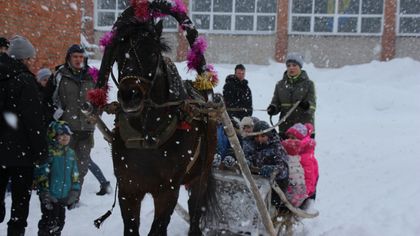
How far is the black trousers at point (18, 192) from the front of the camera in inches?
183

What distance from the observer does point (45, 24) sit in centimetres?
962

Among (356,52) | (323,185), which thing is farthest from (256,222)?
(356,52)

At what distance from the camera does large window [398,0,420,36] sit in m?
22.4

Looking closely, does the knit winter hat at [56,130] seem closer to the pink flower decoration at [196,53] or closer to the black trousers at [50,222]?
the black trousers at [50,222]

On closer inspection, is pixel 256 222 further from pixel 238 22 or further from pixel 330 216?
pixel 238 22

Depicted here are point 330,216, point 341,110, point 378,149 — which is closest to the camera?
point 330,216

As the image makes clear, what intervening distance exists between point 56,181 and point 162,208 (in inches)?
64.0

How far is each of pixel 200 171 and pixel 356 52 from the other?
19169mm

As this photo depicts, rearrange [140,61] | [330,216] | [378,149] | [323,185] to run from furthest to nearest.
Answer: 1. [378,149]
2. [323,185]
3. [330,216]
4. [140,61]

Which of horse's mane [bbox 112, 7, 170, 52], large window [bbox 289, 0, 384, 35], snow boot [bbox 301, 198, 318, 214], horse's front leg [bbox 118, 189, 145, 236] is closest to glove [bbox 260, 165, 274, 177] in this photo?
snow boot [bbox 301, 198, 318, 214]

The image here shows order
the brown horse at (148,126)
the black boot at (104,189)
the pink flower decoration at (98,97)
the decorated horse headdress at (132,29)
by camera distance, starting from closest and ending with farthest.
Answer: the brown horse at (148,126) → the decorated horse headdress at (132,29) → the pink flower decoration at (98,97) → the black boot at (104,189)

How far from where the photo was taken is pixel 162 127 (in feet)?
12.3

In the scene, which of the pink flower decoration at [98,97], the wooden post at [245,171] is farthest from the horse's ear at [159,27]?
the wooden post at [245,171]

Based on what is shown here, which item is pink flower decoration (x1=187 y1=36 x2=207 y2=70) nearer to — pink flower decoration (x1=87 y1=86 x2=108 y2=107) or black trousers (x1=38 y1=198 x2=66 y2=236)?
pink flower decoration (x1=87 y1=86 x2=108 y2=107)
